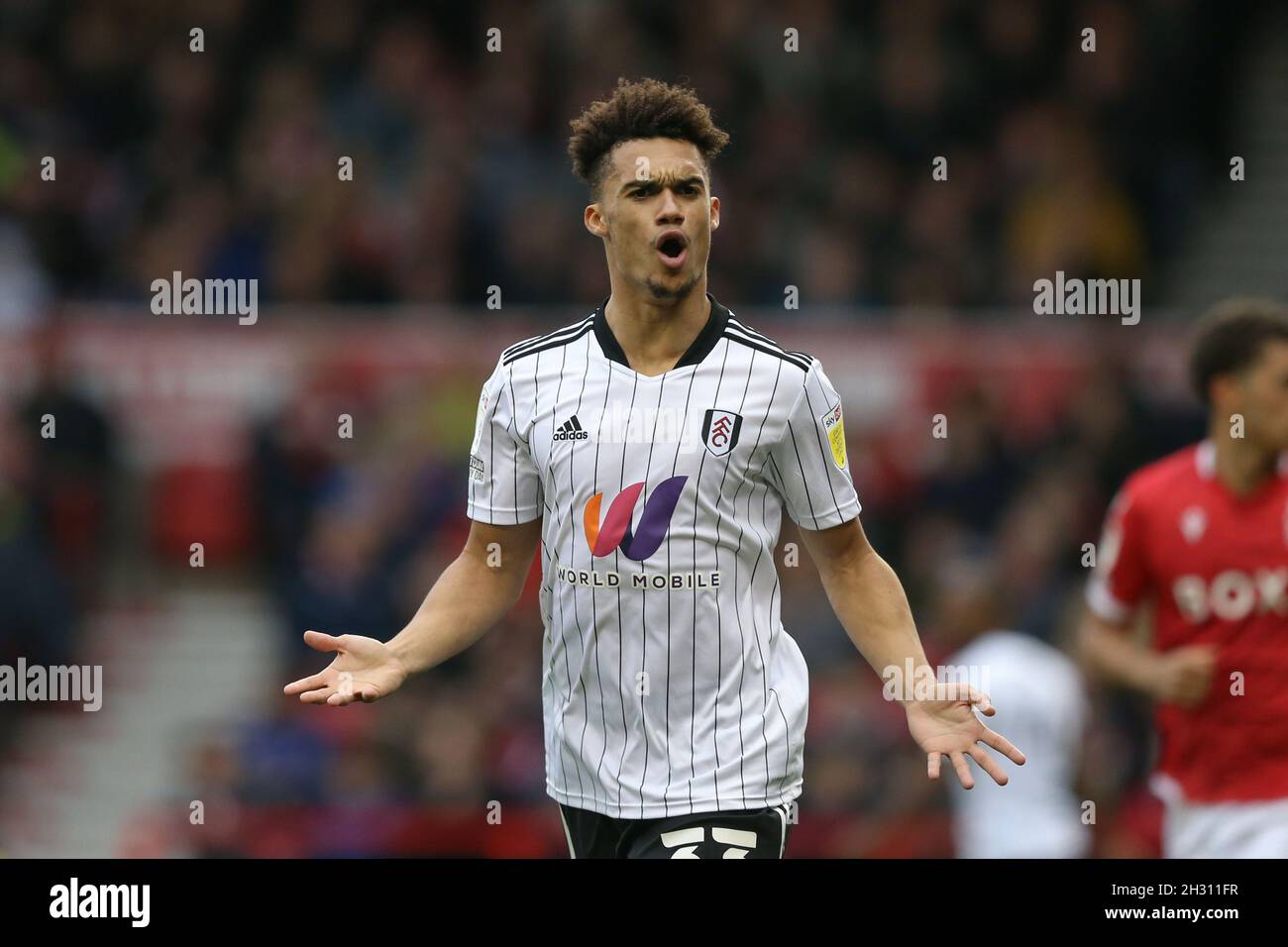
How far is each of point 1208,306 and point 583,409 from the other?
30.5ft

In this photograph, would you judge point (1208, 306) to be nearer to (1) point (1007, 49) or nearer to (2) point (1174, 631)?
(1) point (1007, 49)

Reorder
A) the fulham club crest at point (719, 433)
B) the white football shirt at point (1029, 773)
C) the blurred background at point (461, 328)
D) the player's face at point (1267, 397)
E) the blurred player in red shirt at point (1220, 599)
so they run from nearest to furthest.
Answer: the fulham club crest at point (719, 433) → the blurred player in red shirt at point (1220, 599) → the player's face at point (1267, 397) → the white football shirt at point (1029, 773) → the blurred background at point (461, 328)

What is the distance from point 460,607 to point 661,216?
46.2 inches

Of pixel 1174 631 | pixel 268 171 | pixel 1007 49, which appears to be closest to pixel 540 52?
pixel 268 171

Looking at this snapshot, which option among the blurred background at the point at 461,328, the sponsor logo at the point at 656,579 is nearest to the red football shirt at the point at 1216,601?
the blurred background at the point at 461,328

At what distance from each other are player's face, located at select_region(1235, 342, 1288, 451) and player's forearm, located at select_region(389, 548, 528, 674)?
276 centimetres

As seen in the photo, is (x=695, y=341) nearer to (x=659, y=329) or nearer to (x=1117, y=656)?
(x=659, y=329)

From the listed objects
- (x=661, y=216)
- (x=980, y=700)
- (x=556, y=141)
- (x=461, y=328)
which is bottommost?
(x=980, y=700)

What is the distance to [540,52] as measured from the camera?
13617 mm

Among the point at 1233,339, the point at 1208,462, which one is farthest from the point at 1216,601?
the point at 1233,339

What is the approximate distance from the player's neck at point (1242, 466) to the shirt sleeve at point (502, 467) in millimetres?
2761

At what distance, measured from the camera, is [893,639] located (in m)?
5.02

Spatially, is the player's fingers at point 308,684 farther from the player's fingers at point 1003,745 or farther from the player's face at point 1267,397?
the player's face at point 1267,397

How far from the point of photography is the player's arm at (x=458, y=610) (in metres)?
5.05
